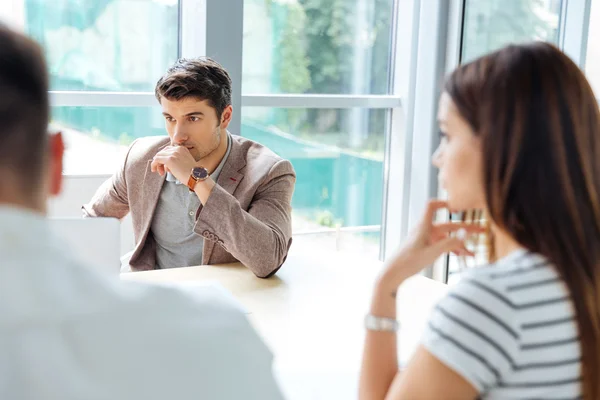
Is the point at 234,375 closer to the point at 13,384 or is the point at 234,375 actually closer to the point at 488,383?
the point at 13,384

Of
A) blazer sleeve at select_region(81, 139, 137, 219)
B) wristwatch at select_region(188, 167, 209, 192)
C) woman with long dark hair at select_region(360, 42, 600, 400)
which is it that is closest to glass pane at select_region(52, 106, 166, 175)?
blazer sleeve at select_region(81, 139, 137, 219)

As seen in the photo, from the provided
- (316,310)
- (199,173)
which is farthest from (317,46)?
(316,310)

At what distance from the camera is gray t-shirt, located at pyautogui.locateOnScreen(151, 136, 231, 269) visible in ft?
7.80

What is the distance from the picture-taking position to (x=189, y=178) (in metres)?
2.18

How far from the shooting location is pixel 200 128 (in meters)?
2.37

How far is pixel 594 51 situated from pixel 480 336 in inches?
90.2

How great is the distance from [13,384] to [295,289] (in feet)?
4.68

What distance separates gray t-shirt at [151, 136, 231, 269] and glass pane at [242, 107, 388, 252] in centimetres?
118

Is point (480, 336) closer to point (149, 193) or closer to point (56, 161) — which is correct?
point (56, 161)

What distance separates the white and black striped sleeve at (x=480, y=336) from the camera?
0.98 meters

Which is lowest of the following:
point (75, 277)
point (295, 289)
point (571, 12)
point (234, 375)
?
point (295, 289)

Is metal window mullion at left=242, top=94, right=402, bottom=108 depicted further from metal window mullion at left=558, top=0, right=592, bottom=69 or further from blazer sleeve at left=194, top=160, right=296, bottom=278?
blazer sleeve at left=194, top=160, right=296, bottom=278

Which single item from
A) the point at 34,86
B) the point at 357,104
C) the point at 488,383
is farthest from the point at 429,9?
the point at 34,86

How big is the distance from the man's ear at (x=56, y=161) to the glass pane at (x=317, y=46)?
272cm
